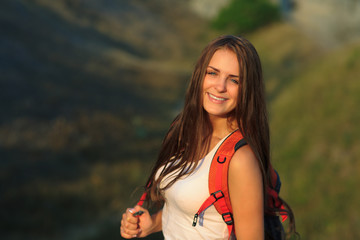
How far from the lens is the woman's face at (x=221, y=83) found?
2094 mm

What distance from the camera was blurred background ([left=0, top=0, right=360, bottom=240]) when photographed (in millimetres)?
9141

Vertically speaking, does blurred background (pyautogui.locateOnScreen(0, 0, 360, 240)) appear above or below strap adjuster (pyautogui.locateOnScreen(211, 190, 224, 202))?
above

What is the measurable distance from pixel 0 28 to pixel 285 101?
1435 centimetres

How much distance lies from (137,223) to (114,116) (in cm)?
1382

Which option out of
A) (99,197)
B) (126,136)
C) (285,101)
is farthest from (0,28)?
(285,101)

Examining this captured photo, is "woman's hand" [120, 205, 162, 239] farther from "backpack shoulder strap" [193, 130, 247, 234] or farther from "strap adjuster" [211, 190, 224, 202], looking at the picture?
"strap adjuster" [211, 190, 224, 202]

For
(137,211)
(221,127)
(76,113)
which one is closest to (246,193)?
(221,127)

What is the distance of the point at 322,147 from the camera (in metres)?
9.70

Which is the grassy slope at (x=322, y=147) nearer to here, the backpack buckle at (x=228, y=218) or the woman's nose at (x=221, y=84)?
the backpack buckle at (x=228, y=218)

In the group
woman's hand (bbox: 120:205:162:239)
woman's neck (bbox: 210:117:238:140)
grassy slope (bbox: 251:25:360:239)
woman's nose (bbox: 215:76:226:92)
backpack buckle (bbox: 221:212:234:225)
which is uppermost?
grassy slope (bbox: 251:25:360:239)

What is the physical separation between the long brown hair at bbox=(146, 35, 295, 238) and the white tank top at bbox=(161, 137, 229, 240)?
0.06 meters

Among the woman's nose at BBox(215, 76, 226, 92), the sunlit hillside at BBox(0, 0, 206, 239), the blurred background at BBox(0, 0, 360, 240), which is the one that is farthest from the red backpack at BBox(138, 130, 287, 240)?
the sunlit hillside at BBox(0, 0, 206, 239)

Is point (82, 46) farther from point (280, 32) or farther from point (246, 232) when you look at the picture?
point (246, 232)

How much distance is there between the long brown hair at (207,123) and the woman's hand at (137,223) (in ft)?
0.36
